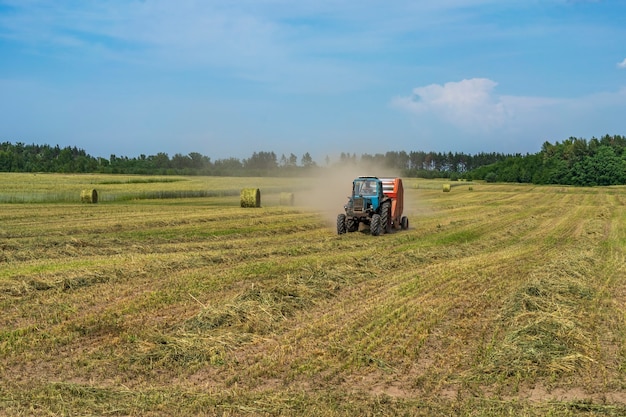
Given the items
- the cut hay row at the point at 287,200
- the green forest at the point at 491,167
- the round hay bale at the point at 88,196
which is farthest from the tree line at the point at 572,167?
the round hay bale at the point at 88,196

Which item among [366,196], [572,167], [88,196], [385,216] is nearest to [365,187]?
[366,196]

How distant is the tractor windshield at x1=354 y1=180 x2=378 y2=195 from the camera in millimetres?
20250

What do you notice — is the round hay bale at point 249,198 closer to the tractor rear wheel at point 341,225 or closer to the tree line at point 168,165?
the tractor rear wheel at point 341,225

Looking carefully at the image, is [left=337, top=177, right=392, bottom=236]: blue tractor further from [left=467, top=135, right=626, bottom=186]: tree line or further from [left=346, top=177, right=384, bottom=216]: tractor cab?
[left=467, top=135, right=626, bottom=186]: tree line

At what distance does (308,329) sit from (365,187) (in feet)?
41.3

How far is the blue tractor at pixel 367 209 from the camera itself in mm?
19531

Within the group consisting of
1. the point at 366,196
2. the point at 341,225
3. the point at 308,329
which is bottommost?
the point at 308,329

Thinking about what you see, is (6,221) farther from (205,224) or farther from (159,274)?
(159,274)

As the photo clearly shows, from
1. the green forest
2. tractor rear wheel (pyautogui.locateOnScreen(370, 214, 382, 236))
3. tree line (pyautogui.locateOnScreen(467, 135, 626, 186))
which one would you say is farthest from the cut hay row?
tree line (pyautogui.locateOnScreen(467, 135, 626, 186))

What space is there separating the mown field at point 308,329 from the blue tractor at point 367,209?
265 centimetres

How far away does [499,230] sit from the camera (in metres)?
21.8

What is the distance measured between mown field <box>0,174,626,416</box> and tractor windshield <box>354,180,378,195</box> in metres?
3.69

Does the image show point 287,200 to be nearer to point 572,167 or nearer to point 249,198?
point 249,198

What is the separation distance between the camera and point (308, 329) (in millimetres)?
8180
